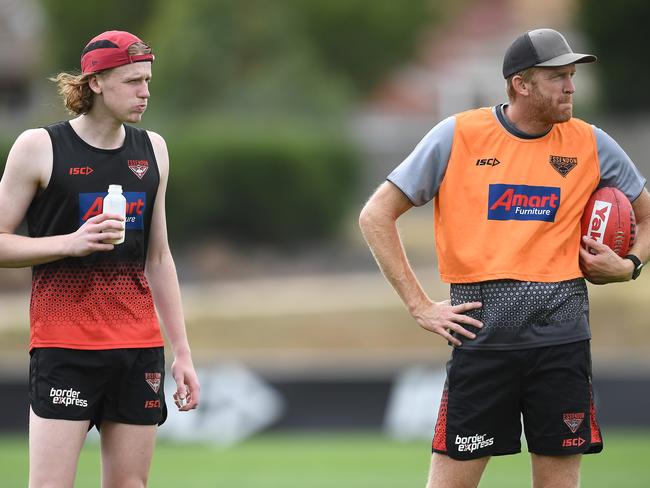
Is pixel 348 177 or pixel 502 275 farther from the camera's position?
pixel 348 177

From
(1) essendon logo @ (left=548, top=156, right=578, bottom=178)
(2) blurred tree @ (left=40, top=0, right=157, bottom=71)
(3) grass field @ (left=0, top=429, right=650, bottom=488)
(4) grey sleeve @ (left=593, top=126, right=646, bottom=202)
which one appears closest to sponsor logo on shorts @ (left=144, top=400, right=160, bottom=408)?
(1) essendon logo @ (left=548, top=156, right=578, bottom=178)

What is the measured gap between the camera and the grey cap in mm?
5141

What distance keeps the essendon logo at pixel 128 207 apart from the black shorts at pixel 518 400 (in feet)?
4.88

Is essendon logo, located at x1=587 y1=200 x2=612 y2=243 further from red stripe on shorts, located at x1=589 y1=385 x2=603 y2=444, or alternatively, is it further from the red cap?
the red cap

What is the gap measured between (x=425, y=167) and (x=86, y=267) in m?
1.47

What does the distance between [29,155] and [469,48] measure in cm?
4466

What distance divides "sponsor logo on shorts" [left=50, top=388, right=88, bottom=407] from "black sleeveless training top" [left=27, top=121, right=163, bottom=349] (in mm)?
185

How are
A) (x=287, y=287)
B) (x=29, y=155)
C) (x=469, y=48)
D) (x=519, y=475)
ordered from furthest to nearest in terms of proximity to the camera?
1. (x=469, y=48)
2. (x=287, y=287)
3. (x=519, y=475)
4. (x=29, y=155)

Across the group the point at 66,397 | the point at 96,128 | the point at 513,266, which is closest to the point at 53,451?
the point at 66,397

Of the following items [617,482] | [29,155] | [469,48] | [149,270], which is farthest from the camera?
[469,48]

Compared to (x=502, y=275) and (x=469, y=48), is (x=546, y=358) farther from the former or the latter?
(x=469, y=48)

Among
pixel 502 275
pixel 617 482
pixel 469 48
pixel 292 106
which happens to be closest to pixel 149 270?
pixel 502 275

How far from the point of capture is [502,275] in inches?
204

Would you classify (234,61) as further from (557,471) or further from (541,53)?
(557,471)
